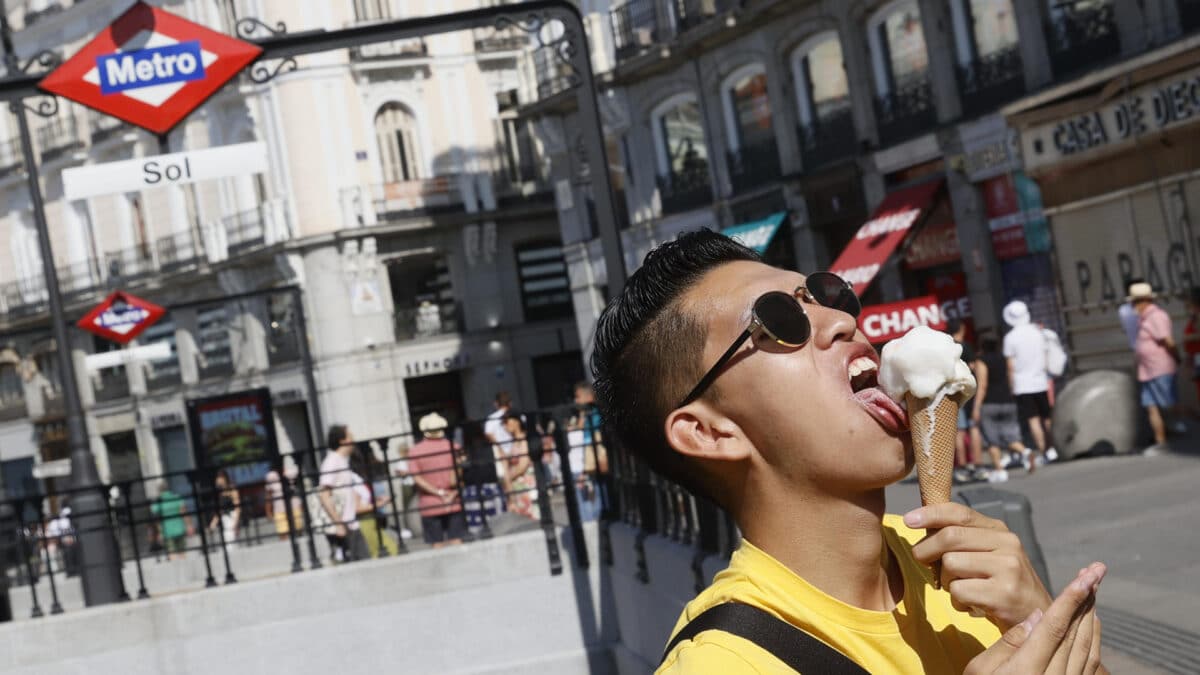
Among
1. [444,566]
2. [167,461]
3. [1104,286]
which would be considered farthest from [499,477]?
[167,461]

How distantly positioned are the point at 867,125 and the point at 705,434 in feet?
86.1

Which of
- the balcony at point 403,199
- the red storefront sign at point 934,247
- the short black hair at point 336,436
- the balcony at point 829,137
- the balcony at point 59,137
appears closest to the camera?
the short black hair at point 336,436

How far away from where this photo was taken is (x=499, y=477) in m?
15.7

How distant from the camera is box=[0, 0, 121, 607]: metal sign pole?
582 inches

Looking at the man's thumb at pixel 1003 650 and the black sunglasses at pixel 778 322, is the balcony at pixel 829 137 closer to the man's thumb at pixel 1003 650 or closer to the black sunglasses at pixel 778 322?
the black sunglasses at pixel 778 322

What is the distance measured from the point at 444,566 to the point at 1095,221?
1208cm

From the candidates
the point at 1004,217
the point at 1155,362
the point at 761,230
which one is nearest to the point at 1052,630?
the point at 1155,362

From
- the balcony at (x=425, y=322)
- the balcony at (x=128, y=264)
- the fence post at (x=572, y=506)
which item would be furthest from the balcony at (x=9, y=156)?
the fence post at (x=572, y=506)

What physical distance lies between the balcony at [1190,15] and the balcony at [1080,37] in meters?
1.42

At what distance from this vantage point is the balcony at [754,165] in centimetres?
3128

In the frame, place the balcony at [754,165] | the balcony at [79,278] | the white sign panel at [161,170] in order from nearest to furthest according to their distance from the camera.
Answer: the white sign panel at [161,170], the balcony at [754,165], the balcony at [79,278]

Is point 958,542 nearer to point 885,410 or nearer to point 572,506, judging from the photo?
point 885,410

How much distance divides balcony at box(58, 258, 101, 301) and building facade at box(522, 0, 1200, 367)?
19.5m

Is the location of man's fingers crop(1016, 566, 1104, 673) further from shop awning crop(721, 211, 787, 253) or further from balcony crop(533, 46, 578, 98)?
balcony crop(533, 46, 578, 98)
